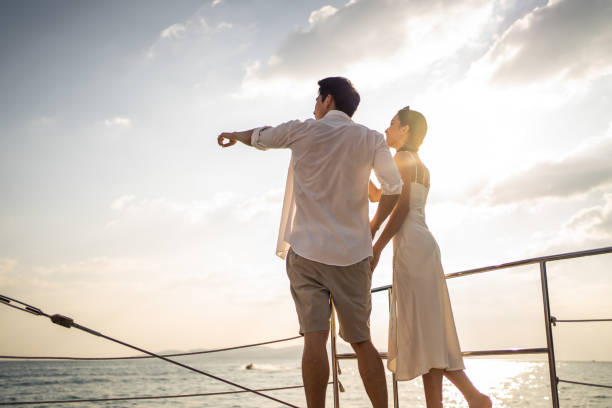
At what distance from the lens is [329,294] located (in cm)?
197

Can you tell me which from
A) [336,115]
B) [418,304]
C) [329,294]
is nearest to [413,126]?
[336,115]

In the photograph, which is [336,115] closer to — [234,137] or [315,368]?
[234,137]

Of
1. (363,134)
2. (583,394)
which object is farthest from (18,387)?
(363,134)

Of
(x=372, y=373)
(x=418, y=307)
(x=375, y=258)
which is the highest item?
(x=375, y=258)

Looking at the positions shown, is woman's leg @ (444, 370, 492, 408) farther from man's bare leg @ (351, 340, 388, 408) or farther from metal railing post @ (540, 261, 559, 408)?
man's bare leg @ (351, 340, 388, 408)

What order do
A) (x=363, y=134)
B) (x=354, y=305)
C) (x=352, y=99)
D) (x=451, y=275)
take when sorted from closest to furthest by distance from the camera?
1. (x=354, y=305)
2. (x=363, y=134)
3. (x=352, y=99)
4. (x=451, y=275)

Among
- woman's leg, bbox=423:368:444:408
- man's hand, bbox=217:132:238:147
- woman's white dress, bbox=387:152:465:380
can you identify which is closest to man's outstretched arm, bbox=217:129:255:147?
man's hand, bbox=217:132:238:147

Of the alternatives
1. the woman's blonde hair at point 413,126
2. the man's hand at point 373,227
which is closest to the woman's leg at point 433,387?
the man's hand at point 373,227

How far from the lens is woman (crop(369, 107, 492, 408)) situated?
2.30 m

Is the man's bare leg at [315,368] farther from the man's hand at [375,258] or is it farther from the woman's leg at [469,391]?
Result: the woman's leg at [469,391]

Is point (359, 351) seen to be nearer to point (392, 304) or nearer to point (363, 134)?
point (392, 304)

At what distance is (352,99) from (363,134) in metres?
0.24

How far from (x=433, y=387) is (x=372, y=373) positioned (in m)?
0.51

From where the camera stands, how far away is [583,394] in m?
32.2
